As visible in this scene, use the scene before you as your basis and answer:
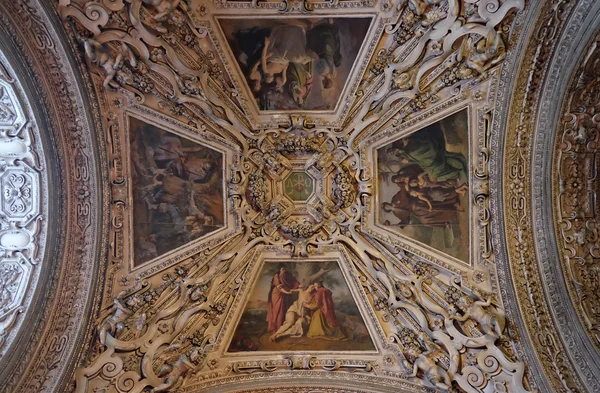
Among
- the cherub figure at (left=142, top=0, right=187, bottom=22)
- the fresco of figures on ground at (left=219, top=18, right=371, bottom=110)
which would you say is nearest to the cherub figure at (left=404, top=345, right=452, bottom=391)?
the fresco of figures on ground at (left=219, top=18, right=371, bottom=110)

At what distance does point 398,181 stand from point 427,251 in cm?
152

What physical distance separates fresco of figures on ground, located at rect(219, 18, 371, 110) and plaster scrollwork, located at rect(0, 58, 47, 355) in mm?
4119

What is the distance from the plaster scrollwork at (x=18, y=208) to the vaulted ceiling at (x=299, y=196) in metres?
0.04

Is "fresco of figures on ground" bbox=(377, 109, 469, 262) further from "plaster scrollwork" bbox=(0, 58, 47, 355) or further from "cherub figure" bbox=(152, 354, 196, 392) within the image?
"plaster scrollwork" bbox=(0, 58, 47, 355)

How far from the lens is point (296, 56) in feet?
31.1

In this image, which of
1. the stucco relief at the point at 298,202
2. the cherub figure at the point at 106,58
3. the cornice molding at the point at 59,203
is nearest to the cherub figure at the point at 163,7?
the stucco relief at the point at 298,202

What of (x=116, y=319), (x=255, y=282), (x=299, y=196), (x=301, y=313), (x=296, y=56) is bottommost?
(x=301, y=313)

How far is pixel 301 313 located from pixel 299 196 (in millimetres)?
2474

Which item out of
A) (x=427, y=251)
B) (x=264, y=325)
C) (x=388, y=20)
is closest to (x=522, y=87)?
(x=388, y=20)

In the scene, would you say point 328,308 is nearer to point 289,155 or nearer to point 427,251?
point 427,251

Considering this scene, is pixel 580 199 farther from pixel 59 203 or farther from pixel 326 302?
pixel 59 203

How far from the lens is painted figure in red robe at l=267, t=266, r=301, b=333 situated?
33.3ft

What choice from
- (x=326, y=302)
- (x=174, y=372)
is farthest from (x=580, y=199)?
(x=174, y=372)

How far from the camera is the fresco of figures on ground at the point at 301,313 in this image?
33.0 ft
